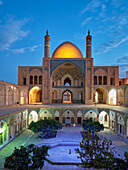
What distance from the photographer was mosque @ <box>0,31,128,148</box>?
12.9 metres

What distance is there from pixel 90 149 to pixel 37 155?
102 inches

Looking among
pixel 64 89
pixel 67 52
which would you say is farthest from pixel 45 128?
pixel 67 52

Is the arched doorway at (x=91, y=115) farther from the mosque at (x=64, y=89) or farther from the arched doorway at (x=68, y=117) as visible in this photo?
the arched doorway at (x=68, y=117)

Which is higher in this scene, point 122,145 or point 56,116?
point 56,116

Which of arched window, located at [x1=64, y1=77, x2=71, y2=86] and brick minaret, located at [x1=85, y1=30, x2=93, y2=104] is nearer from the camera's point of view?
brick minaret, located at [x1=85, y1=30, x2=93, y2=104]

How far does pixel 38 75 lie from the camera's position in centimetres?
2139

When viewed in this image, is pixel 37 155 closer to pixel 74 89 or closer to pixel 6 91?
pixel 6 91

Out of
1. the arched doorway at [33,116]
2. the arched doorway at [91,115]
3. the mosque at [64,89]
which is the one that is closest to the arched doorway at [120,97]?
the mosque at [64,89]

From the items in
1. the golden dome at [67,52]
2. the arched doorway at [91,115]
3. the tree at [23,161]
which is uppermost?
the golden dome at [67,52]

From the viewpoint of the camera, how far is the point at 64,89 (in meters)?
23.7

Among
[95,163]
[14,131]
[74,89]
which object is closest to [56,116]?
[14,131]

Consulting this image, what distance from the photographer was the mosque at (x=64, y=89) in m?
12.9

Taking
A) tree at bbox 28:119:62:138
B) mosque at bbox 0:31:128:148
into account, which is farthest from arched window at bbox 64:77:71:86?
tree at bbox 28:119:62:138

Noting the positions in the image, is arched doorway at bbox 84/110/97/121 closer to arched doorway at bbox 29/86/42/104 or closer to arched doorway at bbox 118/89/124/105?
arched doorway at bbox 118/89/124/105
